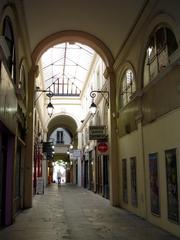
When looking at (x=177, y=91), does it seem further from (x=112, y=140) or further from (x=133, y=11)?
(x=112, y=140)

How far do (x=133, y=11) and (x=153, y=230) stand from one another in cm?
737

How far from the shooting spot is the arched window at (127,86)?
45.8ft

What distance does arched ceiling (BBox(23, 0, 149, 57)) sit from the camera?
12.7 meters

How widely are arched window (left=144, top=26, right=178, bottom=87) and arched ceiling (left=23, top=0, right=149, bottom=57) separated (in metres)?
1.43

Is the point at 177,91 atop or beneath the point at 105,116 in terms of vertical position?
beneath

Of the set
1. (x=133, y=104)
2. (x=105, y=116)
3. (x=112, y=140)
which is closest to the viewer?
(x=133, y=104)

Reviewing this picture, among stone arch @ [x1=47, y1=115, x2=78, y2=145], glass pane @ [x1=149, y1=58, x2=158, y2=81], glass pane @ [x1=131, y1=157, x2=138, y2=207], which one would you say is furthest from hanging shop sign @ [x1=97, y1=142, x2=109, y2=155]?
stone arch @ [x1=47, y1=115, x2=78, y2=145]

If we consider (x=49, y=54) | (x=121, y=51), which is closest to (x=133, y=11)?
(x=121, y=51)

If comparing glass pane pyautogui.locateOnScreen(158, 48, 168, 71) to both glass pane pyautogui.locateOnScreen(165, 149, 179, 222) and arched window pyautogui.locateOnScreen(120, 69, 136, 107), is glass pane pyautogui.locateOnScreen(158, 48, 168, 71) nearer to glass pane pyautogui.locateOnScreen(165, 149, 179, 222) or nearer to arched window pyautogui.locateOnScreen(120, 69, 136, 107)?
glass pane pyautogui.locateOnScreen(165, 149, 179, 222)

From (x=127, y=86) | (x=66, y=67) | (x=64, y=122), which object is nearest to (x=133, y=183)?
(x=127, y=86)

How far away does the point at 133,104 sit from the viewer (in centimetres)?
1327

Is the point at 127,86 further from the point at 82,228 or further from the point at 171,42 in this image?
the point at 82,228

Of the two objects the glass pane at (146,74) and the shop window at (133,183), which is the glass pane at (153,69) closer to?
the glass pane at (146,74)

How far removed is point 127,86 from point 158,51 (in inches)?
174
